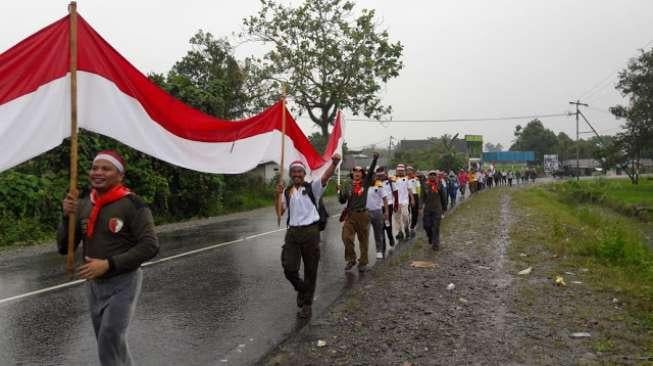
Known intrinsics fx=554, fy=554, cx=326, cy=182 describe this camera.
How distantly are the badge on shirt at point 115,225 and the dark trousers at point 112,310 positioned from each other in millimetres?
325

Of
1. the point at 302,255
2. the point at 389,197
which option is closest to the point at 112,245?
the point at 302,255

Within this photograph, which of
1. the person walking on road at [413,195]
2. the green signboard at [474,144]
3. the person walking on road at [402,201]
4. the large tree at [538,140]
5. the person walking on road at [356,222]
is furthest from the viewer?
the large tree at [538,140]

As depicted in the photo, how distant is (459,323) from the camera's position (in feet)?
19.9

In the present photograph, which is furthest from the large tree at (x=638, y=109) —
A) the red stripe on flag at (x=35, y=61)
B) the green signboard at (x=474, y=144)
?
the red stripe on flag at (x=35, y=61)

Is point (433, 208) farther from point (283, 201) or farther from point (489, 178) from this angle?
point (489, 178)

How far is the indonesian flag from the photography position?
3934 millimetres

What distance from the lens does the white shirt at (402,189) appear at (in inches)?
521

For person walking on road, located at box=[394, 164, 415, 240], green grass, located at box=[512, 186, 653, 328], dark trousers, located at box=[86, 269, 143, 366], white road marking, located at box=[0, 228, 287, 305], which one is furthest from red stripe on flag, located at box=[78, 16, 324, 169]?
person walking on road, located at box=[394, 164, 415, 240]

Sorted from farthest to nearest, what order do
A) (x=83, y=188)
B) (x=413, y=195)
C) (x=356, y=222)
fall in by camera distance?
(x=413, y=195)
(x=83, y=188)
(x=356, y=222)

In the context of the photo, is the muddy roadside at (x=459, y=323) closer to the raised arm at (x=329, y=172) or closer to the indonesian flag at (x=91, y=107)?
the raised arm at (x=329, y=172)

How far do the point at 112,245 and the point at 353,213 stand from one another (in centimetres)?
611

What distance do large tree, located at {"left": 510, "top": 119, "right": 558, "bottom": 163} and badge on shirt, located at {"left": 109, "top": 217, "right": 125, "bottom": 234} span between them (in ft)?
410

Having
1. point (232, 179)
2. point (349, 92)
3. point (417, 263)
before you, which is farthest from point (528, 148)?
point (417, 263)

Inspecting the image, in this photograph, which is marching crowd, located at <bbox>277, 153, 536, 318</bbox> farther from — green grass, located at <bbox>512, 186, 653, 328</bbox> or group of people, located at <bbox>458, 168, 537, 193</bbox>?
group of people, located at <bbox>458, 168, 537, 193</bbox>
